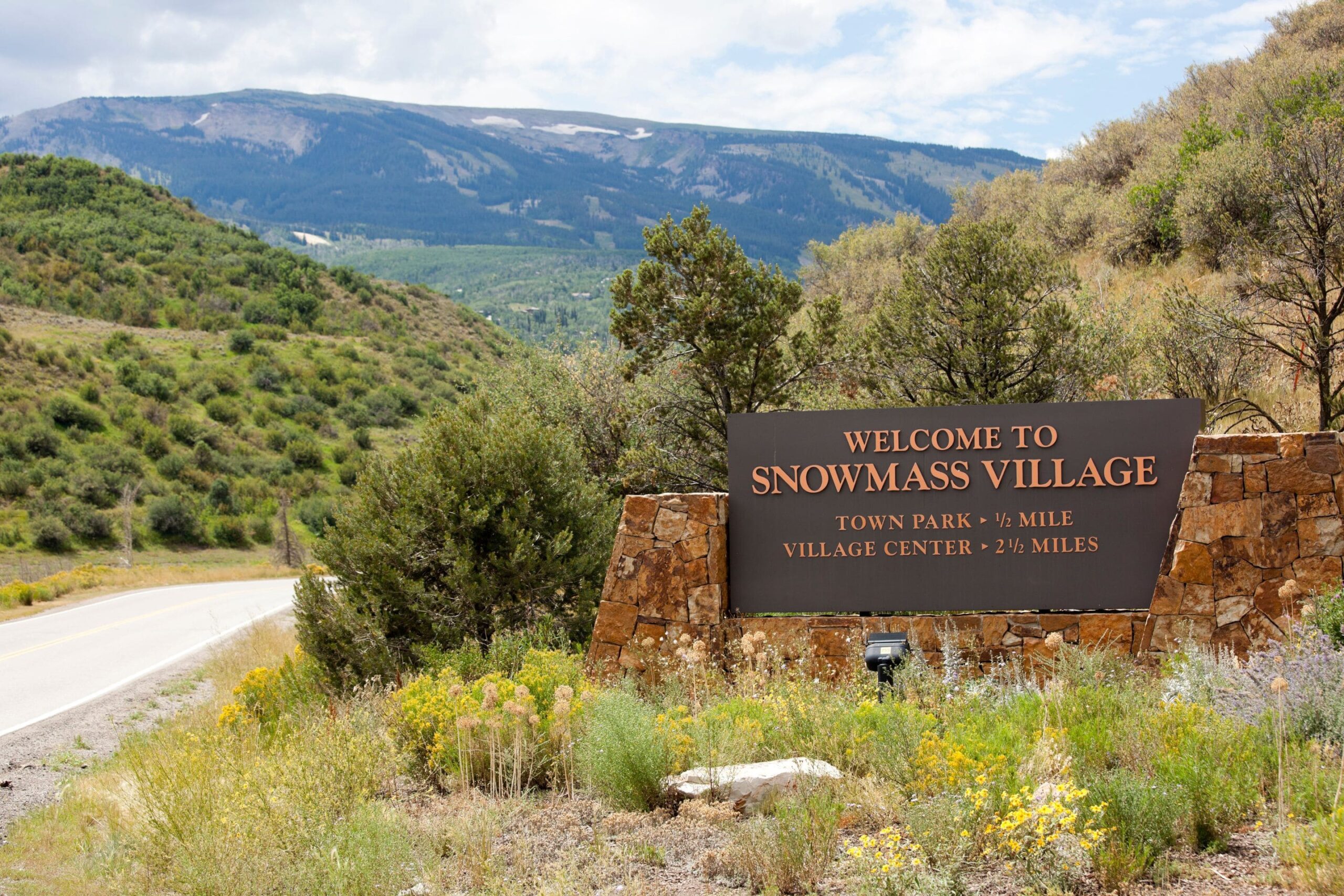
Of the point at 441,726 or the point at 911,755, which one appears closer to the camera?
the point at 911,755

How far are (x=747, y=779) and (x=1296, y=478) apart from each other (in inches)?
226

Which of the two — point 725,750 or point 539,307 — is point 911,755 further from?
point 539,307

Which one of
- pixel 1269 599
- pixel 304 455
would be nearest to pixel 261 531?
pixel 304 455

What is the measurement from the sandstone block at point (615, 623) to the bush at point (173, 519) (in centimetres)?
3589

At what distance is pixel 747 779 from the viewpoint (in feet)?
18.2

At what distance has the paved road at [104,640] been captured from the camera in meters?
12.2

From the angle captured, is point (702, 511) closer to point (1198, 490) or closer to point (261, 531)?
point (1198, 490)

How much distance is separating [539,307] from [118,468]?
103425mm

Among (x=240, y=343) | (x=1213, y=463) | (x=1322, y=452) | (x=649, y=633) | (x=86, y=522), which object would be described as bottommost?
(x=86, y=522)

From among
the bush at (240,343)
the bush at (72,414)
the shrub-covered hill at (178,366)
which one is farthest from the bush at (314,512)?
the bush at (240,343)

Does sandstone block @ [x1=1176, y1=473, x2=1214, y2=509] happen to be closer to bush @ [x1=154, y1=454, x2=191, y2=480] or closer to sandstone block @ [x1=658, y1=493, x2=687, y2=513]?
sandstone block @ [x1=658, y1=493, x2=687, y2=513]

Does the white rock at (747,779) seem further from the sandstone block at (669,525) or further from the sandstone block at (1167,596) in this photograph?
the sandstone block at (1167,596)

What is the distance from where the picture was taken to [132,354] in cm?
4956

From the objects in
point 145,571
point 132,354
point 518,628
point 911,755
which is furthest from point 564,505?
point 132,354
